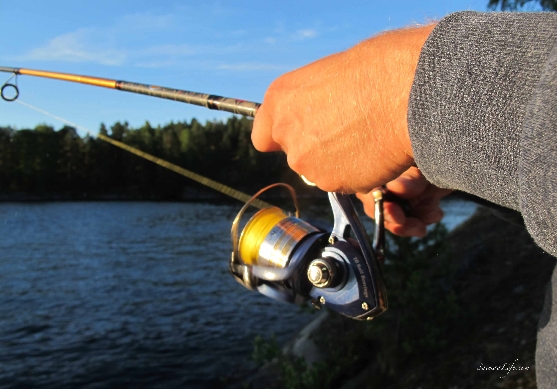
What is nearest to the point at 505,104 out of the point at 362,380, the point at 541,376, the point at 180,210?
the point at 541,376

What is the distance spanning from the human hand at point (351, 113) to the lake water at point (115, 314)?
3.71m

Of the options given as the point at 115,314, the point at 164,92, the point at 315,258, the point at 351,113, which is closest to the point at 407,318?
the point at 164,92

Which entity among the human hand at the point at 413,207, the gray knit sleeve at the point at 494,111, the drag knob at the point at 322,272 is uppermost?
the gray knit sleeve at the point at 494,111

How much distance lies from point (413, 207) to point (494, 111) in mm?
1022

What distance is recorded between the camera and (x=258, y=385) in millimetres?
4574

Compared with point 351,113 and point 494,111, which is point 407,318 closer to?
point 351,113

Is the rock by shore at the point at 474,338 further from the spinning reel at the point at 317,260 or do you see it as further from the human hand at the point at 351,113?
→ the human hand at the point at 351,113

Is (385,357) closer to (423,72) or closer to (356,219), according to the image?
(356,219)

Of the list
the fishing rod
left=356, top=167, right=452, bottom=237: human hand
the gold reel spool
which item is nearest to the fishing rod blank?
the fishing rod

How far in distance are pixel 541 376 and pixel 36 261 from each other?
26.1 ft

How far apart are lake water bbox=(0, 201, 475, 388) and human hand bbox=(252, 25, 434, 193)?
3.71 meters

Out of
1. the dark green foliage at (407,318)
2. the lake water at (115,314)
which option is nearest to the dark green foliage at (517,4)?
the dark green foliage at (407,318)

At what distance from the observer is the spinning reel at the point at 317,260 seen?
1.22 meters

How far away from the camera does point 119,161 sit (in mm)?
7098
